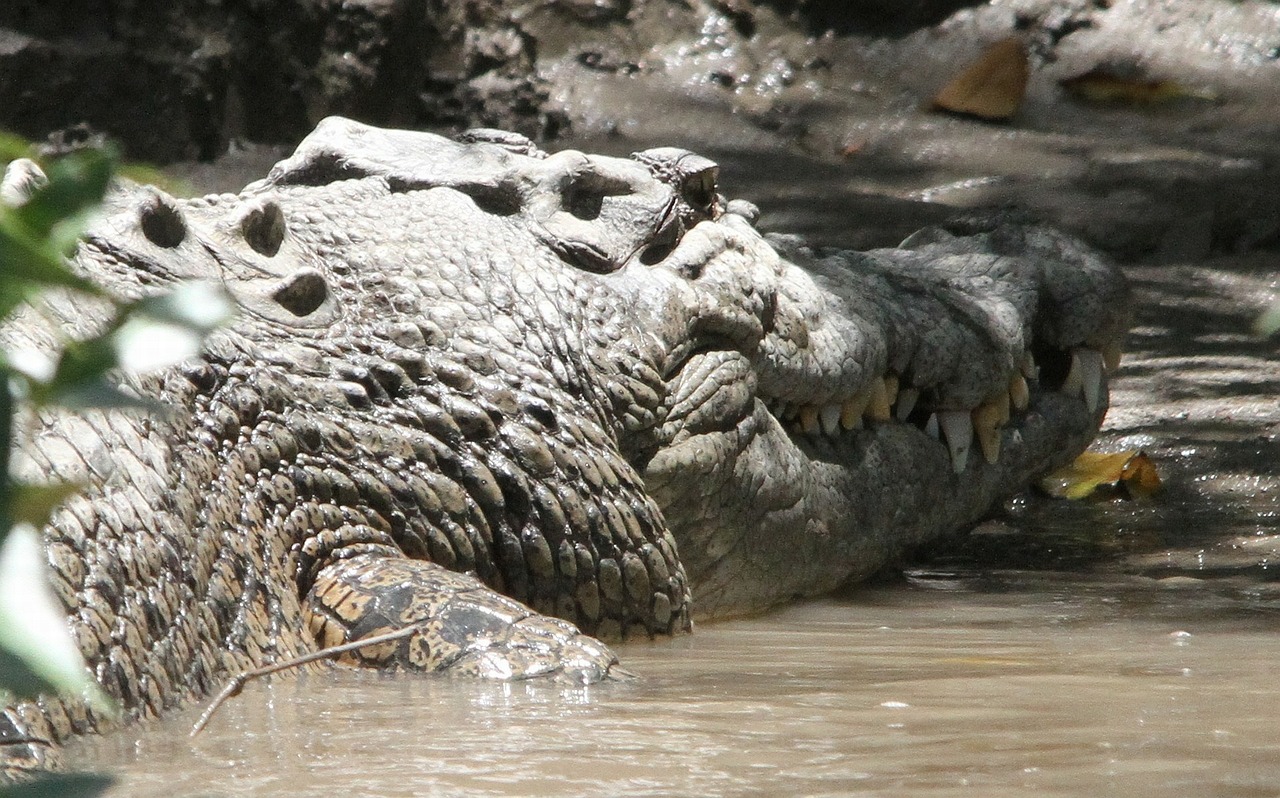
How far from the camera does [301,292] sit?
316 cm

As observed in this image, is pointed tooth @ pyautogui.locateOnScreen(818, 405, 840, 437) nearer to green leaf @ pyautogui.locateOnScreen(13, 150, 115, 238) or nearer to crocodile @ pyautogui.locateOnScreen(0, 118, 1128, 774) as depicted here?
crocodile @ pyautogui.locateOnScreen(0, 118, 1128, 774)

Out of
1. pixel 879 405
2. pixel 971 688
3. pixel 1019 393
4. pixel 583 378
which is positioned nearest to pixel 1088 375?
pixel 1019 393

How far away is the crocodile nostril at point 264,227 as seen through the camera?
319 centimetres

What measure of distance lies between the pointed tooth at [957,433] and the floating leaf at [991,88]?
5165 millimetres

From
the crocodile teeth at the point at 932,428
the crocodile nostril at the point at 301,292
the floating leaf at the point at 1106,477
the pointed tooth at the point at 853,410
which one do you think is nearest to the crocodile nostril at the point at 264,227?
the crocodile nostril at the point at 301,292

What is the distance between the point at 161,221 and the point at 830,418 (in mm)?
1687

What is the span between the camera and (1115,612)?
349cm

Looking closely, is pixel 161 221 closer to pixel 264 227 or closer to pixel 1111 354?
pixel 264 227

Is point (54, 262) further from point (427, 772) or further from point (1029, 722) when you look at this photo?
point (1029, 722)

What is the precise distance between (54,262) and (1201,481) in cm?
496

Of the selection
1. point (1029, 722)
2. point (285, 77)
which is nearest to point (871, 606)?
point (1029, 722)

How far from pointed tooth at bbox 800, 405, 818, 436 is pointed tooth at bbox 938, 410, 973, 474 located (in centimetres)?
41

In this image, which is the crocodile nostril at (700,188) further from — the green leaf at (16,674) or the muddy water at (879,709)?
the green leaf at (16,674)

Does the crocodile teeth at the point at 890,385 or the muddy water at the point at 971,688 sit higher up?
the crocodile teeth at the point at 890,385
